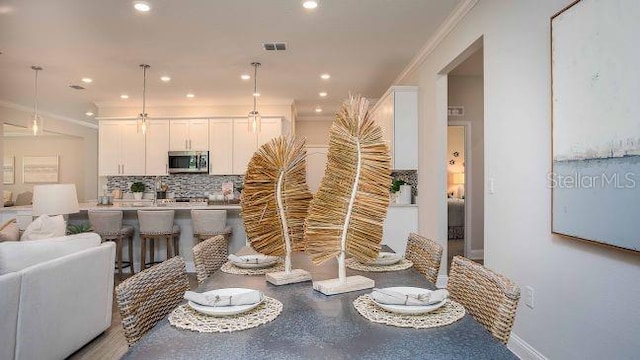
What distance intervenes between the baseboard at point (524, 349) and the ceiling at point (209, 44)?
100.0 inches

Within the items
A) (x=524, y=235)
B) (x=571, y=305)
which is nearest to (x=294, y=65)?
(x=524, y=235)

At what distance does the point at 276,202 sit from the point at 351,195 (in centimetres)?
32

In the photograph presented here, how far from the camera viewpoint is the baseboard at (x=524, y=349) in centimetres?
234

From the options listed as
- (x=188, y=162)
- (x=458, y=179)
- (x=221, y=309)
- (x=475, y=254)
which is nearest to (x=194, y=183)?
(x=188, y=162)

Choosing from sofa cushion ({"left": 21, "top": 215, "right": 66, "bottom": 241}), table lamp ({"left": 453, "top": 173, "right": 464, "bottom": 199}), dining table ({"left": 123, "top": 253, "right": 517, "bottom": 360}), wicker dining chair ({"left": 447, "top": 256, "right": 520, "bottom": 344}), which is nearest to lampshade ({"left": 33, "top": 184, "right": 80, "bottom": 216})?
sofa cushion ({"left": 21, "top": 215, "right": 66, "bottom": 241})

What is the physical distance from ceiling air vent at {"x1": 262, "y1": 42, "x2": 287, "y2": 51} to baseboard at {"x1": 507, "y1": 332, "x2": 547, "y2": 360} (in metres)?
3.33

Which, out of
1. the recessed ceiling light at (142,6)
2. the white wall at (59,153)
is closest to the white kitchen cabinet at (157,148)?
the recessed ceiling light at (142,6)

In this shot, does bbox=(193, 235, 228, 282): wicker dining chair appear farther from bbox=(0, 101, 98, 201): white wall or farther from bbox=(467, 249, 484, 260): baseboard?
bbox=(0, 101, 98, 201): white wall

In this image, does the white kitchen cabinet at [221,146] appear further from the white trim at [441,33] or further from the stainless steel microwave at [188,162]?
the white trim at [441,33]

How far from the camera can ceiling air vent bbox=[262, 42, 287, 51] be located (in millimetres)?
4142

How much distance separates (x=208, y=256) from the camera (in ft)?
6.19

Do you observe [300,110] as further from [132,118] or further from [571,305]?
[571,305]

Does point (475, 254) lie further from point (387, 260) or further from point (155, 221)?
point (387, 260)

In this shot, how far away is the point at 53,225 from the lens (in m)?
3.18
